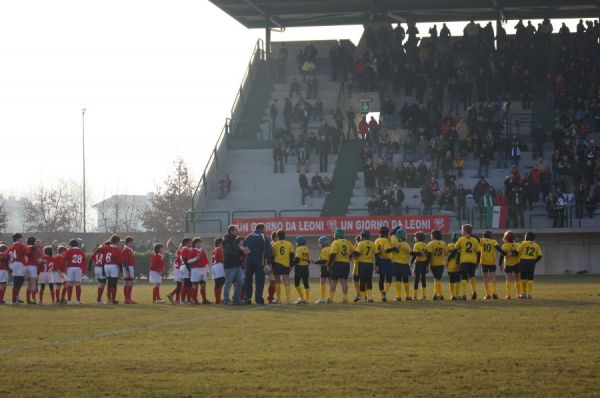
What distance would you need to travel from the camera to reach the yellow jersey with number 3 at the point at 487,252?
103 ft

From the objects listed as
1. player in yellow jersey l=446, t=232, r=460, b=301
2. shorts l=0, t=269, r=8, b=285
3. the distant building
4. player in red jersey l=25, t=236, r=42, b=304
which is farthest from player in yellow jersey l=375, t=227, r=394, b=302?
the distant building

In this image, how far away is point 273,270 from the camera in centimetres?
3128

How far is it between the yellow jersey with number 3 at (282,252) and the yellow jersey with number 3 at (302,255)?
0.20 metres

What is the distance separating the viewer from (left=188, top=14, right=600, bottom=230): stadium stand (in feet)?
163

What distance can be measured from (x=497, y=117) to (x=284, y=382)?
137ft

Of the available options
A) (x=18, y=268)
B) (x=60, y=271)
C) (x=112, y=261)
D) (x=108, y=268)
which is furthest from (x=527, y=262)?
(x=18, y=268)

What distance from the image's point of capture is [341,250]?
3092 centimetres

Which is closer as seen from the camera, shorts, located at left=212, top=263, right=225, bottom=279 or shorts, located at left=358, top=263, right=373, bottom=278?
shorts, located at left=358, top=263, right=373, bottom=278

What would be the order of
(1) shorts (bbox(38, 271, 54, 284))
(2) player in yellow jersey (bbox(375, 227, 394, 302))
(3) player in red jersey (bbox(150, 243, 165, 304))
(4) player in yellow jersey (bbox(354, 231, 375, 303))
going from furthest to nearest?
(1) shorts (bbox(38, 271, 54, 284))
(3) player in red jersey (bbox(150, 243, 165, 304))
(2) player in yellow jersey (bbox(375, 227, 394, 302))
(4) player in yellow jersey (bbox(354, 231, 375, 303))

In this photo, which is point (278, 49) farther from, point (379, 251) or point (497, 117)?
point (379, 251)

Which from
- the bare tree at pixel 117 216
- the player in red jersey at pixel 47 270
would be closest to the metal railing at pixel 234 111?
the player in red jersey at pixel 47 270

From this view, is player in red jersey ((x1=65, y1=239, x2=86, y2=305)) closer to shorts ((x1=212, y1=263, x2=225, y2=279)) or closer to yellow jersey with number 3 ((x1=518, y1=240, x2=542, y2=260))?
shorts ((x1=212, y1=263, x2=225, y2=279))

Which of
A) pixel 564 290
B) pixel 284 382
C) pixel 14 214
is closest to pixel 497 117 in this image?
pixel 564 290

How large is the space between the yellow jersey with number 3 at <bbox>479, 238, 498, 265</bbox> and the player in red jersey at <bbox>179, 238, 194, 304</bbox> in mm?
7881
